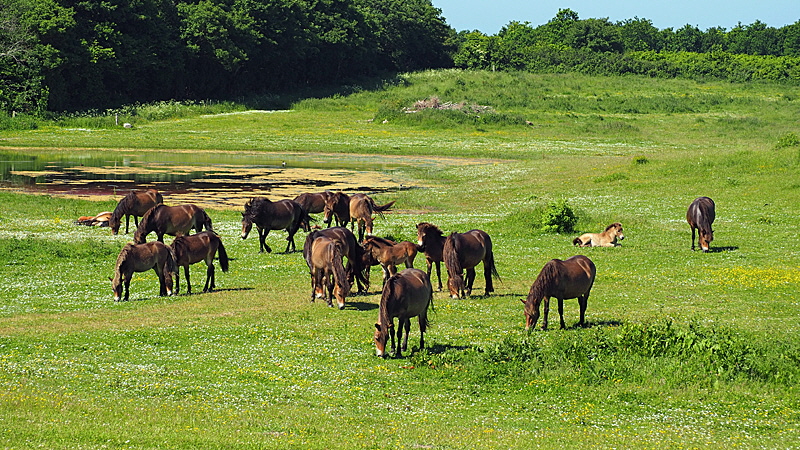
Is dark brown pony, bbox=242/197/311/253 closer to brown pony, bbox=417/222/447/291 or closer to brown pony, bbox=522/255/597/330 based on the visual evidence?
brown pony, bbox=417/222/447/291

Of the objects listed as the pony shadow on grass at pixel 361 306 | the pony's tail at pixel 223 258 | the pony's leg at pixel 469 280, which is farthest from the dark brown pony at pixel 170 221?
the pony's leg at pixel 469 280

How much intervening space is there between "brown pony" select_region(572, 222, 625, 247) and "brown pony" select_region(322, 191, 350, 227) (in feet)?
27.3

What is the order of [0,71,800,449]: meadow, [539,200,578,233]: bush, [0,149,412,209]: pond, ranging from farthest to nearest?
1. [0,149,412,209]: pond
2. [539,200,578,233]: bush
3. [0,71,800,449]: meadow

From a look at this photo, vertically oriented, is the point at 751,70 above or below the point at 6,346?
above

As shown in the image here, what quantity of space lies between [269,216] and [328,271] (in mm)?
8803

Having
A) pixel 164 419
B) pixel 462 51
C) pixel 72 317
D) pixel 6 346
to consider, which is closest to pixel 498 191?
pixel 72 317

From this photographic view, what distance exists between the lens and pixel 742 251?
95.8 ft

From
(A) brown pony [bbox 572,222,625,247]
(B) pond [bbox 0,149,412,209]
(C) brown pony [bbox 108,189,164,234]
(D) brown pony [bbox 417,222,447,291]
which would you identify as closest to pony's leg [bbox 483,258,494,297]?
A: (D) brown pony [bbox 417,222,447,291]

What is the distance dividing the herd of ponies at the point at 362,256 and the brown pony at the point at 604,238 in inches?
1.4

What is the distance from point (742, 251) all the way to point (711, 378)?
15.5 meters

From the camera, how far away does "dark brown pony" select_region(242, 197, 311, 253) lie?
29406 mm

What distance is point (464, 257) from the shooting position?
21594 millimetres

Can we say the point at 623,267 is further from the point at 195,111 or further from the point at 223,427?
the point at 195,111

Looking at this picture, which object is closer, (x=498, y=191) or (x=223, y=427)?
(x=223, y=427)
